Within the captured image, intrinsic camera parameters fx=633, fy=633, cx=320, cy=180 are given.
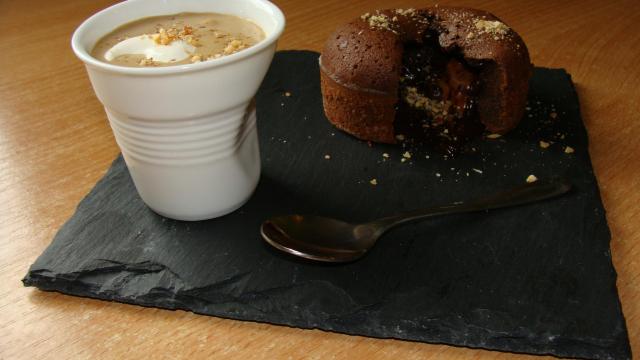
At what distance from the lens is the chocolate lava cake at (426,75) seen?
1389 millimetres

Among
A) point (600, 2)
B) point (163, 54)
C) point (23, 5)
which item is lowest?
point (600, 2)

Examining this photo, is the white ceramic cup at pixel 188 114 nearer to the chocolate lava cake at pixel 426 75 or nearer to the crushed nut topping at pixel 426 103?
the chocolate lava cake at pixel 426 75

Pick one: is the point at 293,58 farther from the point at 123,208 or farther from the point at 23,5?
the point at 23,5

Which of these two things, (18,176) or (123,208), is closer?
(123,208)

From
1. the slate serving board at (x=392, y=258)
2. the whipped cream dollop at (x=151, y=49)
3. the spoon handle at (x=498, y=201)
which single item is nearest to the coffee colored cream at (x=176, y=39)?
the whipped cream dollop at (x=151, y=49)

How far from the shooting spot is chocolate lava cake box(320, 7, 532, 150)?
4.56 ft

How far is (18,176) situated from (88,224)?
0.31 metres

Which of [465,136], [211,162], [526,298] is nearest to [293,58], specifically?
[465,136]

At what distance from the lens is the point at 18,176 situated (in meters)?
1.38

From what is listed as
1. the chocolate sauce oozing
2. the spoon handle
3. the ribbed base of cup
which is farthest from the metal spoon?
the chocolate sauce oozing

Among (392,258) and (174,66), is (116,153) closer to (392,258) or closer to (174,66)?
(174,66)

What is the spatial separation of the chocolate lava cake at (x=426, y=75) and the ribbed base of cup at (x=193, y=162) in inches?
12.7

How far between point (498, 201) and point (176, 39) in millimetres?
654

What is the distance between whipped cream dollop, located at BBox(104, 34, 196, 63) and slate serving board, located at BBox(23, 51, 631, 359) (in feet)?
0.99
